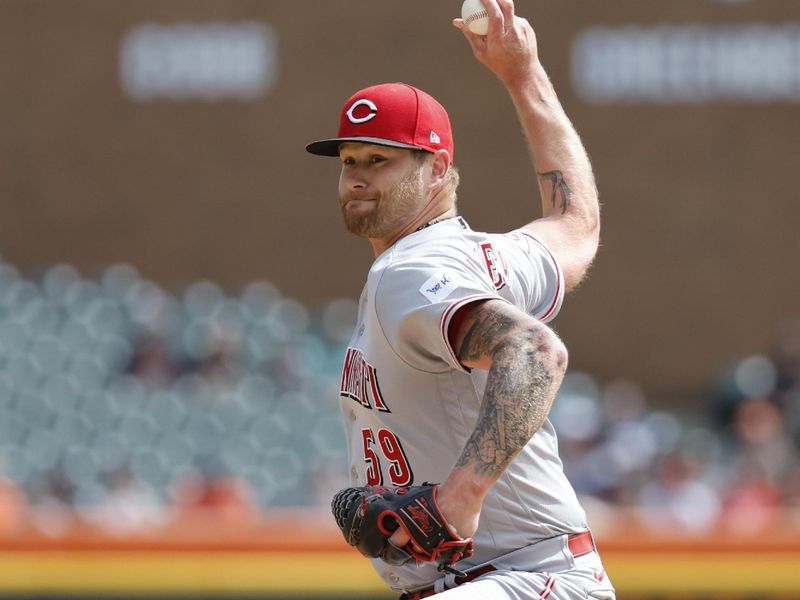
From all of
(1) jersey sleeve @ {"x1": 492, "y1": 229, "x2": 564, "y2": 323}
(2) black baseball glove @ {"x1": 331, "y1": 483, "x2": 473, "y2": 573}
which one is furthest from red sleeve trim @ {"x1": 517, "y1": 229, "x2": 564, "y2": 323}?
(2) black baseball glove @ {"x1": 331, "y1": 483, "x2": 473, "y2": 573}

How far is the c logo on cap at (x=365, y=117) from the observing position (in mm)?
3039

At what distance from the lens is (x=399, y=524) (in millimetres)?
2572

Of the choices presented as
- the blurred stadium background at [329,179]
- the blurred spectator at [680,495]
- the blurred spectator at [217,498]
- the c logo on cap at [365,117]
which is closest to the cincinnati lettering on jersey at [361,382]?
the c logo on cap at [365,117]

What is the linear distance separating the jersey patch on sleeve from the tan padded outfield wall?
9.50m

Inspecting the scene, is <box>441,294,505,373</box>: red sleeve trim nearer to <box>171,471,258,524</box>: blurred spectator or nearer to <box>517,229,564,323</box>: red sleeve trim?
<box>517,229,564,323</box>: red sleeve trim

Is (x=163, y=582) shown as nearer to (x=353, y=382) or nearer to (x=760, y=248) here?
(x=353, y=382)

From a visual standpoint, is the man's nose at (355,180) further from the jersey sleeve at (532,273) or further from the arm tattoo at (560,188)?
the arm tattoo at (560,188)

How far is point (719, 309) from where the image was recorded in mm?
12125

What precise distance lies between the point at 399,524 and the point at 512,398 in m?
0.32

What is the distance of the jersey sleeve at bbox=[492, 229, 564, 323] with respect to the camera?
2.99m

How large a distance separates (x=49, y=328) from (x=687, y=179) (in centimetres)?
553

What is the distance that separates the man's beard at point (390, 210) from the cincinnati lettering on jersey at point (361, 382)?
271mm

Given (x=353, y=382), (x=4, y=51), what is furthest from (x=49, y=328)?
(x=353, y=382)

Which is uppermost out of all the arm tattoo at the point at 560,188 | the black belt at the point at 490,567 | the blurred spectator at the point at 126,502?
the arm tattoo at the point at 560,188
